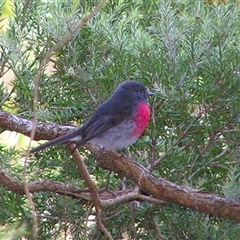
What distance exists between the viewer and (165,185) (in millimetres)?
1726

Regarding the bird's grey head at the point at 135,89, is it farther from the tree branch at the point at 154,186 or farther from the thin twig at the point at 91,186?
→ the thin twig at the point at 91,186

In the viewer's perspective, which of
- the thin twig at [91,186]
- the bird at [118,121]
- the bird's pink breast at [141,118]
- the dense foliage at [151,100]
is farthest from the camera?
the bird's pink breast at [141,118]

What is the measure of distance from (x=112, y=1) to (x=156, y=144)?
65cm

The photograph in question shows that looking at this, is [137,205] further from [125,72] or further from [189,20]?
[189,20]

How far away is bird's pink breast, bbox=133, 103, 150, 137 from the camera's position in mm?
2051

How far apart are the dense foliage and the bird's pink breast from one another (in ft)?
0.13

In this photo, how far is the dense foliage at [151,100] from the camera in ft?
5.82

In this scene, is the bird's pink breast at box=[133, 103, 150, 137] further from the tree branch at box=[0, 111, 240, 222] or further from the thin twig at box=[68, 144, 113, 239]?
the thin twig at box=[68, 144, 113, 239]

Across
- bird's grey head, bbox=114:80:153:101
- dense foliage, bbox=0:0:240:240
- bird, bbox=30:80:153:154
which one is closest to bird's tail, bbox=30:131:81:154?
bird, bbox=30:80:153:154

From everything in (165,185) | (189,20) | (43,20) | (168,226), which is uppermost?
(43,20)

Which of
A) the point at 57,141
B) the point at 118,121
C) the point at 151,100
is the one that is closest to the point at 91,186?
the point at 57,141

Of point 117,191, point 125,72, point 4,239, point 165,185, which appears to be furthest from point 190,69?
point 4,239

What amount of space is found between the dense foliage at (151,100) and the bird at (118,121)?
0.05 meters

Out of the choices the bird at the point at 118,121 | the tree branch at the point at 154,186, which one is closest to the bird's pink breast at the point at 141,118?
the bird at the point at 118,121
